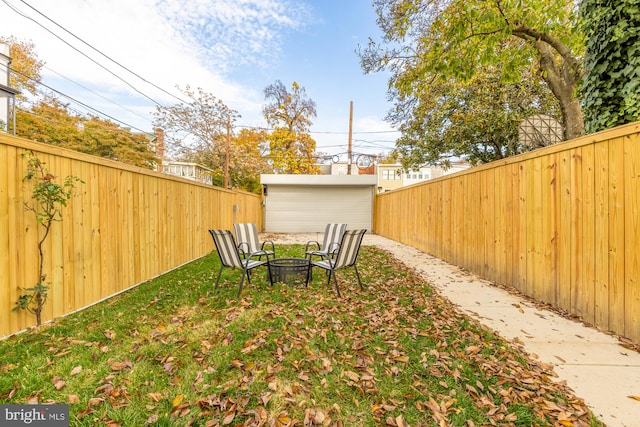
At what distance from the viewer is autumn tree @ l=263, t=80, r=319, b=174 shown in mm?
21062

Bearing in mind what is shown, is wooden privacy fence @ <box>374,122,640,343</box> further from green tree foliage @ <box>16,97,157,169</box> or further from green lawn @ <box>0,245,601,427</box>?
green tree foliage @ <box>16,97,157,169</box>

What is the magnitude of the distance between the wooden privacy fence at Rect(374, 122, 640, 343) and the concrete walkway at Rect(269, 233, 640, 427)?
0.28 metres

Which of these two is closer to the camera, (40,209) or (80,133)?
(40,209)

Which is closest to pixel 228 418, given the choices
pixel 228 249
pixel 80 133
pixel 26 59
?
pixel 228 249

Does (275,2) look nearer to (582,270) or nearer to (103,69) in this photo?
(103,69)

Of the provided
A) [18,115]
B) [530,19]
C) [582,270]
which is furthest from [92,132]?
[582,270]

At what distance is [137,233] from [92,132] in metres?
20.0

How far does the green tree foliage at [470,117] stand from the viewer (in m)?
9.06

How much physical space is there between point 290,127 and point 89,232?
757 inches

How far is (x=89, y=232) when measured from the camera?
3500 mm

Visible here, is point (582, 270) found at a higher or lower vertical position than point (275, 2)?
lower

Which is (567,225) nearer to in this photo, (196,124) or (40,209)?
(40,209)

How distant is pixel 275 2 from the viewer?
9.75 m

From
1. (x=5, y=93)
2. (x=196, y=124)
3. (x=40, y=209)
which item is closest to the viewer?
(x=40, y=209)
